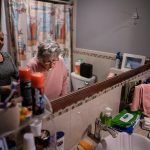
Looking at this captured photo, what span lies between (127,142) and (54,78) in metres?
0.70

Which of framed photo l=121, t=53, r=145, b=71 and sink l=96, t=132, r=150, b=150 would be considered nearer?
sink l=96, t=132, r=150, b=150

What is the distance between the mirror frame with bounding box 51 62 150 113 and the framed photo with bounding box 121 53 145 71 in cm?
4

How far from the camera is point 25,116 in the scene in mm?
682

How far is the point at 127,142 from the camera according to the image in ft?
4.09

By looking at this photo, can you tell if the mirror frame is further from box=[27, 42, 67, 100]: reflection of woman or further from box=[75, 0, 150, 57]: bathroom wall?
box=[75, 0, 150, 57]: bathroom wall

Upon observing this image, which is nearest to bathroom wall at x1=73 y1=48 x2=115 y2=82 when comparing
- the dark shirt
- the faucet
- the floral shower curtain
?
the floral shower curtain

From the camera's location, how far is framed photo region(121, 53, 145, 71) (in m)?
1.66

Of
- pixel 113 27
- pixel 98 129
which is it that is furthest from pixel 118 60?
pixel 98 129

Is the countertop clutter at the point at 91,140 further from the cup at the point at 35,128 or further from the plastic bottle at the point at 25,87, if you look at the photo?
the plastic bottle at the point at 25,87

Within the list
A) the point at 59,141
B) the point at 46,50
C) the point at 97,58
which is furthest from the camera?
the point at 97,58

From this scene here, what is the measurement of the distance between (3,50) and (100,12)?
1.00 metres

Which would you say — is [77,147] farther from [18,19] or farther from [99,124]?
[18,19]

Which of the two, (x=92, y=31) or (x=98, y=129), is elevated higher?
(x=92, y=31)

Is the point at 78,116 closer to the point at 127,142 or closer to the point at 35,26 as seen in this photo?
the point at 127,142
